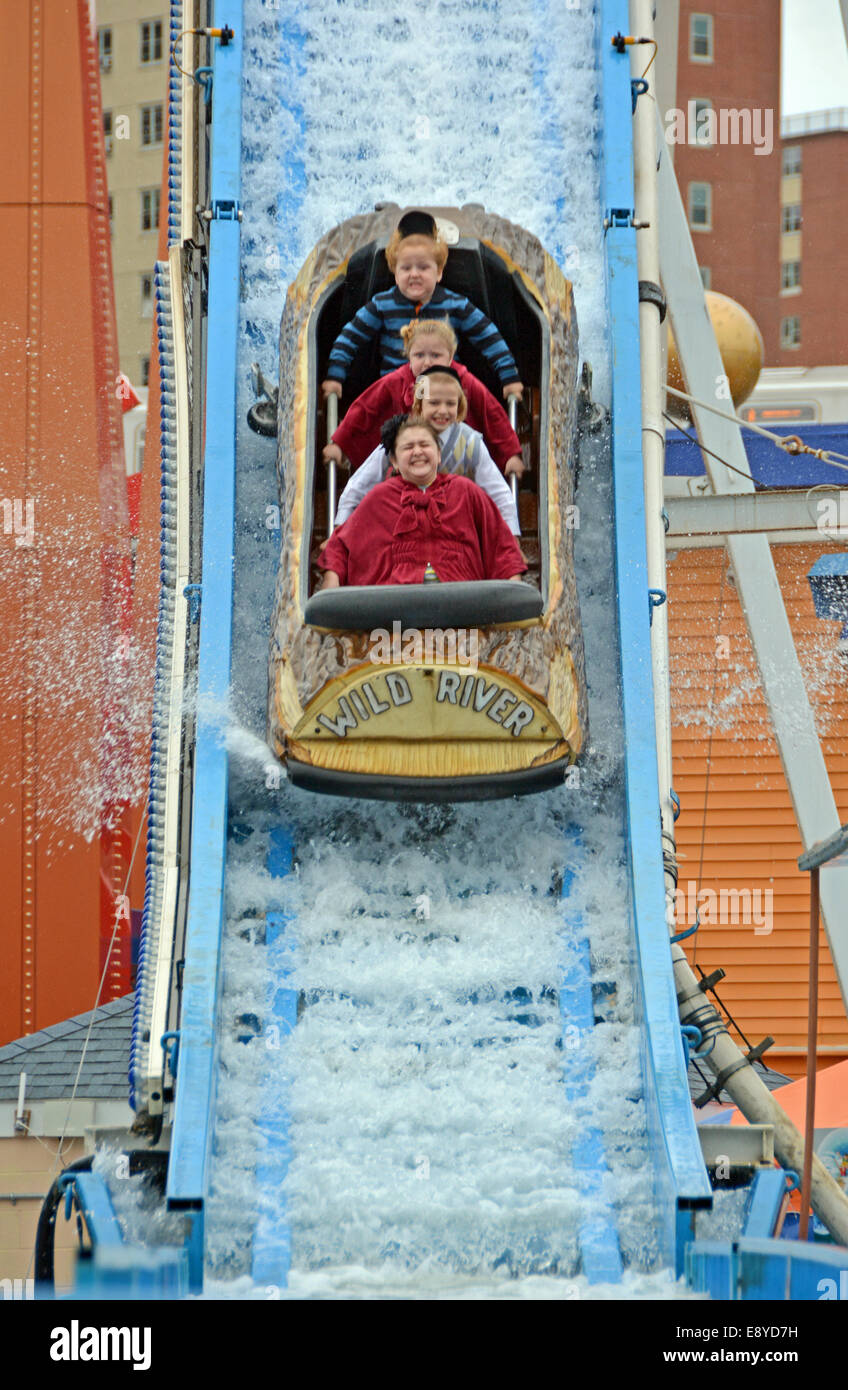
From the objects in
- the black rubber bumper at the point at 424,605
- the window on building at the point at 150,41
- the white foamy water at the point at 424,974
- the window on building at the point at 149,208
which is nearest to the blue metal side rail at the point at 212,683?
the white foamy water at the point at 424,974

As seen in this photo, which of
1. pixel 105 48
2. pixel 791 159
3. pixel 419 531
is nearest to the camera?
pixel 419 531

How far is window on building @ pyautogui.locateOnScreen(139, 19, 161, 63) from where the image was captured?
31.9 meters

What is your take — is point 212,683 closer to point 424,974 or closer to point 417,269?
point 424,974

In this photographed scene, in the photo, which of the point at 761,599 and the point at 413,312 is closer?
the point at 413,312

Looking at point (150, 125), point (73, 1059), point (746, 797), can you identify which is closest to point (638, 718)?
point (73, 1059)

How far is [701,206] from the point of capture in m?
33.3

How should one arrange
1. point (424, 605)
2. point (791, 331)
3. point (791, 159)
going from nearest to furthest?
point (424, 605), point (791, 331), point (791, 159)

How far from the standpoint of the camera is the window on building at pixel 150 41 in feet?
105

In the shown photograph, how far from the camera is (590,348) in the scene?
5.67 metres

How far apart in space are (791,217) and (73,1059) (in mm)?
32903

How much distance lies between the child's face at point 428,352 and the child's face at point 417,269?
1.26ft

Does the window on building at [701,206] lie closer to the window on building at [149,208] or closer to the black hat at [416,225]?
the window on building at [149,208]

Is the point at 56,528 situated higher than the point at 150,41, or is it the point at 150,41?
the point at 150,41

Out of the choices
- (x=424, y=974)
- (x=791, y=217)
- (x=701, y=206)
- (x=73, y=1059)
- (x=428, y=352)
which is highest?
(x=791, y=217)
